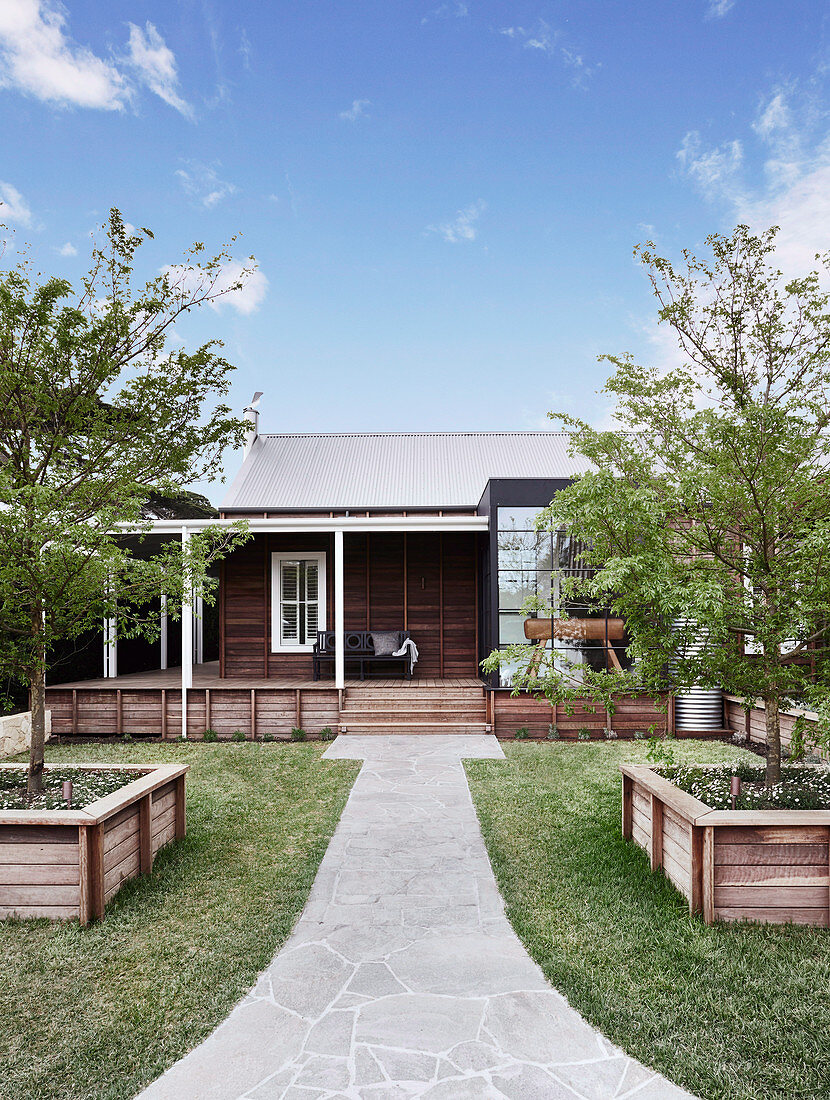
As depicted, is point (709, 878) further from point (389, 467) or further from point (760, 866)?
point (389, 467)

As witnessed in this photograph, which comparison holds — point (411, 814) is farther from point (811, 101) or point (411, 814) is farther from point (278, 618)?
point (811, 101)

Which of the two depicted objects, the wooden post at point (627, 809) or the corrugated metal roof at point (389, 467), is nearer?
the wooden post at point (627, 809)

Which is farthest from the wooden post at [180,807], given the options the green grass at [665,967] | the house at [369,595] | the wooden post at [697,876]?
the wooden post at [697,876]

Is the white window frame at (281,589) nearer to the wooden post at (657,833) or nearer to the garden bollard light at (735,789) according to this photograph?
the wooden post at (657,833)

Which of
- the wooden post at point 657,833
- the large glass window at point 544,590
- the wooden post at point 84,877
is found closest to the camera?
the wooden post at point 84,877

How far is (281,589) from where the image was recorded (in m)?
11.5

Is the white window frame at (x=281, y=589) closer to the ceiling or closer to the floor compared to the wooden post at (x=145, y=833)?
closer to the ceiling

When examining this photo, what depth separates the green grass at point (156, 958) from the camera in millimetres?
2314

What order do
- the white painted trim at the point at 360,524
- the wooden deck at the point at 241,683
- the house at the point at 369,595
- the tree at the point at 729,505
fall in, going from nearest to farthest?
1. the tree at the point at 729,505
2. the house at the point at 369,595
3. the wooden deck at the point at 241,683
4. the white painted trim at the point at 360,524

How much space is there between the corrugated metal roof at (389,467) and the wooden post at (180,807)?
Result: 756cm

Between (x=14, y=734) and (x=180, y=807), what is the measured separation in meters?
4.78

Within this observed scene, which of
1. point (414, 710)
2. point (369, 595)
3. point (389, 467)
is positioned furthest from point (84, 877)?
point (389, 467)

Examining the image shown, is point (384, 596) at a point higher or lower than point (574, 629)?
higher

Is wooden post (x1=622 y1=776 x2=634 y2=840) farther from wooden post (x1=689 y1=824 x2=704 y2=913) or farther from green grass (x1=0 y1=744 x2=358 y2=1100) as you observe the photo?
green grass (x1=0 y1=744 x2=358 y2=1100)
